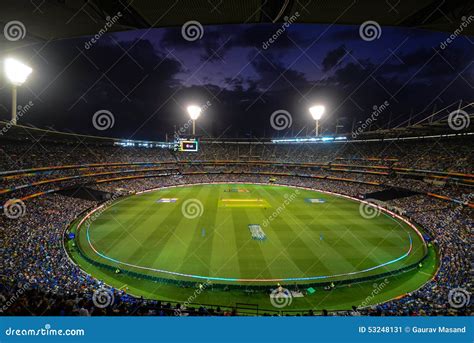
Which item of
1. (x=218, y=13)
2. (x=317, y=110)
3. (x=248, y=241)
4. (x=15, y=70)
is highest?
(x=317, y=110)

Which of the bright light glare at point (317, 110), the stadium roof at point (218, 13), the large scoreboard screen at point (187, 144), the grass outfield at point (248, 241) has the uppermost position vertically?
the bright light glare at point (317, 110)

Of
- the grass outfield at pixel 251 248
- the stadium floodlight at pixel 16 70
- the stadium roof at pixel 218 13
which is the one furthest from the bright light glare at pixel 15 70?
the stadium roof at pixel 218 13

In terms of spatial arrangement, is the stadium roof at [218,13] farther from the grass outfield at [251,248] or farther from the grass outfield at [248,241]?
the grass outfield at [248,241]

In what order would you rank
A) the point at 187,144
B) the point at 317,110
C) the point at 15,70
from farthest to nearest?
the point at 317,110, the point at 187,144, the point at 15,70

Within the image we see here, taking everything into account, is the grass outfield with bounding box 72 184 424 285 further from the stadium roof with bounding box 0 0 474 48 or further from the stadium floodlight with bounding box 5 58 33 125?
the stadium floodlight with bounding box 5 58 33 125

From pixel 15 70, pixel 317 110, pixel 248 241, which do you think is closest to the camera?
pixel 248 241

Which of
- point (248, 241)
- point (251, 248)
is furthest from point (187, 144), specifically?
point (251, 248)

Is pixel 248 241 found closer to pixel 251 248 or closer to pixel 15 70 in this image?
pixel 251 248
